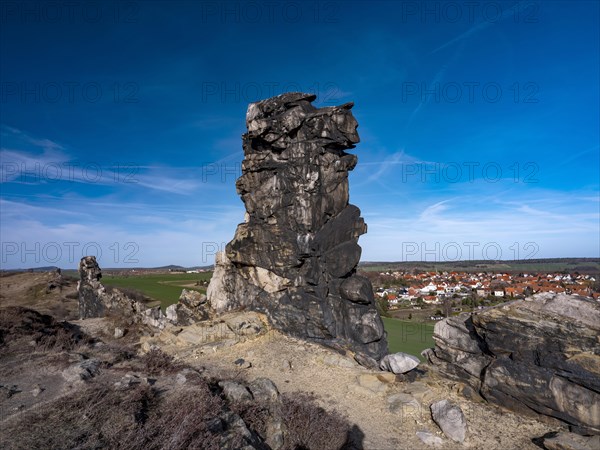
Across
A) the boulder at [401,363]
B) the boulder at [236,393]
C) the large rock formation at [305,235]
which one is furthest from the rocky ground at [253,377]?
the large rock formation at [305,235]

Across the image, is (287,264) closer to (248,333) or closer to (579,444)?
(248,333)

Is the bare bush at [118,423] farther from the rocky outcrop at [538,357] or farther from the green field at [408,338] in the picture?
the green field at [408,338]

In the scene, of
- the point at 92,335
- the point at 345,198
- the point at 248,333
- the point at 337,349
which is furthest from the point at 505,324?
the point at 92,335

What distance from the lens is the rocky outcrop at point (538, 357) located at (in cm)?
948

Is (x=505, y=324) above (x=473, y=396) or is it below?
above

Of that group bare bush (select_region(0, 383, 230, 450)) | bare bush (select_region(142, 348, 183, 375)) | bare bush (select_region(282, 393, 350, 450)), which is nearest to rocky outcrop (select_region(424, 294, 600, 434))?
bare bush (select_region(282, 393, 350, 450))

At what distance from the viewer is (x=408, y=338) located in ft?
89.3

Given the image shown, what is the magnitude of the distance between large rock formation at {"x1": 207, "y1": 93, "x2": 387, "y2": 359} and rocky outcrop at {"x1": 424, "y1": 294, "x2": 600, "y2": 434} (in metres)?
5.83

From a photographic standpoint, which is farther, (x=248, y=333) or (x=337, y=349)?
(x=248, y=333)

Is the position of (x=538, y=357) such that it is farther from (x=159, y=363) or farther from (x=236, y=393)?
(x=159, y=363)

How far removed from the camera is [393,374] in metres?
13.2

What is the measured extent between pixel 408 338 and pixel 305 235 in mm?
15198

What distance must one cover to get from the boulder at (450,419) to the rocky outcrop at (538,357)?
1.98 m

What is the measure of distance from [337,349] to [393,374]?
3936 millimetres
